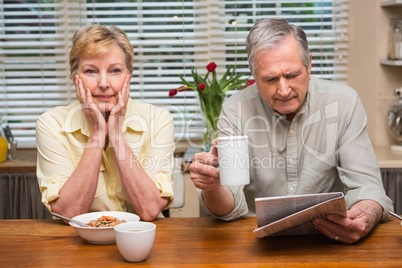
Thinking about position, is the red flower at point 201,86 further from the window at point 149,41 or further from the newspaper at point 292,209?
the newspaper at point 292,209

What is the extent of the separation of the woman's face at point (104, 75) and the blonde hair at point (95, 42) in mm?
18

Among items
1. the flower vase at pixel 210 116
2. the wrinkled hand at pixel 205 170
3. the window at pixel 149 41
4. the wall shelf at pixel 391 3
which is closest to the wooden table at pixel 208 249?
the wrinkled hand at pixel 205 170

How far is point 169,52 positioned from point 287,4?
83cm

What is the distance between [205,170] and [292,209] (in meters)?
0.30

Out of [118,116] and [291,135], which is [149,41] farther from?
[291,135]

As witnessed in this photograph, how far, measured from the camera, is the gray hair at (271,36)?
1.73 meters

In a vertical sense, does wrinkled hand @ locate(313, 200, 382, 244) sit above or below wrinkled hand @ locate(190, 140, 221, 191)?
below

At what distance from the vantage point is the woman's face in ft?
6.20

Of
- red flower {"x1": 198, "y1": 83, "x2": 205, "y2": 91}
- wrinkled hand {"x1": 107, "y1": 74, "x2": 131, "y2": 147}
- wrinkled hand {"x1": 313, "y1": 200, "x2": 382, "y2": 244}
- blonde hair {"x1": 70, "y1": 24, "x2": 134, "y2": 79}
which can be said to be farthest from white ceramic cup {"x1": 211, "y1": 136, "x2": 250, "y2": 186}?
red flower {"x1": 198, "y1": 83, "x2": 205, "y2": 91}

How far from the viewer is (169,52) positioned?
341 centimetres

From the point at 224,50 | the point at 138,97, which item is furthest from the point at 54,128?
the point at 224,50

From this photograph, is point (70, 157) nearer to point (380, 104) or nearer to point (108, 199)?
point (108, 199)

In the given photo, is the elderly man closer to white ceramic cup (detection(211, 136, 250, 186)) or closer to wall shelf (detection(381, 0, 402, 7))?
white ceramic cup (detection(211, 136, 250, 186))

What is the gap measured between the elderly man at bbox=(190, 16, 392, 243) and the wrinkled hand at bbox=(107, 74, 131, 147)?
374mm
